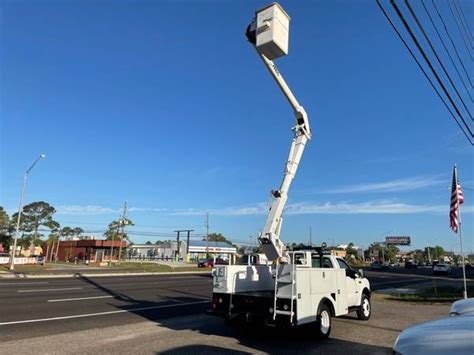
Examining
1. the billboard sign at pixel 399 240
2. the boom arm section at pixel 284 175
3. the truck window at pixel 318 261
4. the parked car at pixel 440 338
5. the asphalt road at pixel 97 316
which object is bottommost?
the asphalt road at pixel 97 316

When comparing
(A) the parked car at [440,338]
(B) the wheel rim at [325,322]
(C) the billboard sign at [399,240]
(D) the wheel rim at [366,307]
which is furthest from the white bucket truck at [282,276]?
(C) the billboard sign at [399,240]

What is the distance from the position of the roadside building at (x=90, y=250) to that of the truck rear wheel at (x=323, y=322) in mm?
71805

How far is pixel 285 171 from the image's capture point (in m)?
12.2

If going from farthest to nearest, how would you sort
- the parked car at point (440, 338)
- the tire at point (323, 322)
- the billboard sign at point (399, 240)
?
the billboard sign at point (399, 240) → the tire at point (323, 322) → the parked car at point (440, 338)

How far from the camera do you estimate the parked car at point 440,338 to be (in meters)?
3.14

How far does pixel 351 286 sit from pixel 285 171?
3642 mm

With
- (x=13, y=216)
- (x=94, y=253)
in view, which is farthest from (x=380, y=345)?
(x=13, y=216)

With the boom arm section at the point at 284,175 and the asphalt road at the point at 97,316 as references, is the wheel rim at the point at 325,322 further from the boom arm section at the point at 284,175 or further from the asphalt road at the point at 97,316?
the boom arm section at the point at 284,175

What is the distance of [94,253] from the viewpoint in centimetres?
8275

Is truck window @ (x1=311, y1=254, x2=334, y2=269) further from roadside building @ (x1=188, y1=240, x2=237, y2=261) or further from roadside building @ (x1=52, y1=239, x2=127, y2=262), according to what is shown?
roadside building @ (x1=188, y1=240, x2=237, y2=261)

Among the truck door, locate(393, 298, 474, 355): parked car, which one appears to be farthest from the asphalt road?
locate(393, 298, 474, 355): parked car

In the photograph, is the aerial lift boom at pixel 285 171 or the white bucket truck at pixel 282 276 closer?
the white bucket truck at pixel 282 276

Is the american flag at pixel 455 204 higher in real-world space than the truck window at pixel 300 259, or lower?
higher

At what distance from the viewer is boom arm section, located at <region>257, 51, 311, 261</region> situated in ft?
36.7
